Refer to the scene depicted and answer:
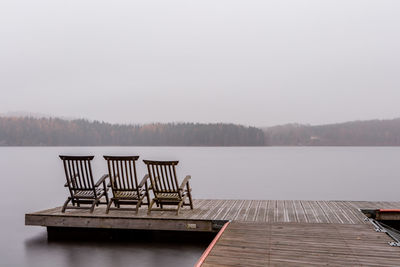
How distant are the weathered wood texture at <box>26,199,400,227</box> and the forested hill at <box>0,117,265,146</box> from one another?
78567 millimetres

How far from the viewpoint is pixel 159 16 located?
94.2 metres

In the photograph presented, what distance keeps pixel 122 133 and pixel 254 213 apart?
97.6 meters

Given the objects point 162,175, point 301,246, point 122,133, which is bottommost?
point 301,246

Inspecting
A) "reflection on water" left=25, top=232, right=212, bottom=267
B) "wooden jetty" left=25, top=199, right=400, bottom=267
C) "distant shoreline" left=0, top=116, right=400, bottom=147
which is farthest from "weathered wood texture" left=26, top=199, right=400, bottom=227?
"distant shoreline" left=0, top=116, right=400, bottom=147

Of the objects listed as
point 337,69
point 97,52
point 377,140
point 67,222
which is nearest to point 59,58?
point 97,52

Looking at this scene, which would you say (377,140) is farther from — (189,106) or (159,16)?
(159,16)

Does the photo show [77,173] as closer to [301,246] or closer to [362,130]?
[301,246]

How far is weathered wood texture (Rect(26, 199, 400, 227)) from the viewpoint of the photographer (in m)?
6.41

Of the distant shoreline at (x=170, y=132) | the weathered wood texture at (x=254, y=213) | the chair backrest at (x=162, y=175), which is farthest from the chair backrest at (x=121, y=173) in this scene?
the distant shoreline at (x=170, y=132)

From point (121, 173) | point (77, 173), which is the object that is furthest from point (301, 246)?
point (77, 173)

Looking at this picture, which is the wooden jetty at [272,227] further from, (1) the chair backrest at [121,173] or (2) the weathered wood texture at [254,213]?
(1) the chair backrest at [121,173]

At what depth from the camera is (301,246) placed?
4.77 meters

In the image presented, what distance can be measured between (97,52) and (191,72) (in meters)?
24.8

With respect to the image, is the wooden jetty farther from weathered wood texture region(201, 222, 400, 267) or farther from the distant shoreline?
the distant shoreline
